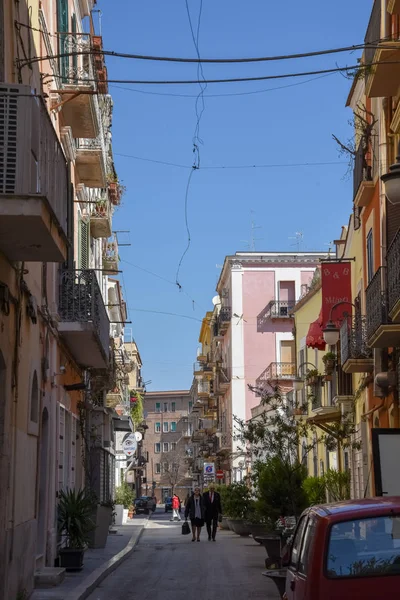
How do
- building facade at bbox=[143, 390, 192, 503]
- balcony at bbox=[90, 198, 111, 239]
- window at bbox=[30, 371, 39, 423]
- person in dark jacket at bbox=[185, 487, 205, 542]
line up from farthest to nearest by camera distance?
building facade at bbox=[143, 390, 192, 503] < person in dark jacket at bbox=[185, 487, 205, 542] < balcony at bbox=[90, 198, 111, 239] < window at bbox=[30, 371, 39, 423]

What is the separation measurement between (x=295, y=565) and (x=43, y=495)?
383 inches

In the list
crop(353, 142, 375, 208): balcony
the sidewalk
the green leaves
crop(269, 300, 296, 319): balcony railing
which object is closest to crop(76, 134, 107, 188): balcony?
crop(353, 142, 375, 208): balcony

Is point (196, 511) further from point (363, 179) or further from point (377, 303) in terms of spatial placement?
point (377, 303)

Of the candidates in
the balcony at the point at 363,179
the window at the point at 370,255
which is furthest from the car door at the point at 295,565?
the window at the point at 370,255

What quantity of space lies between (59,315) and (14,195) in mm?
9297

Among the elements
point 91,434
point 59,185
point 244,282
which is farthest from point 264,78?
point 244,282

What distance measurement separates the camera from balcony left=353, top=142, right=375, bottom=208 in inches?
859

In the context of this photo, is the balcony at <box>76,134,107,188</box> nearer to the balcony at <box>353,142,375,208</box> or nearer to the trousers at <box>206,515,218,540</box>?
the balcony at <box>353,142,375,208</box>

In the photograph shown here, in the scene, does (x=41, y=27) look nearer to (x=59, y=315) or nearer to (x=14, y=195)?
(x=59, y=315)

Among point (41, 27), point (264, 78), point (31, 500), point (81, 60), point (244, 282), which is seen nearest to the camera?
point (264, 78)

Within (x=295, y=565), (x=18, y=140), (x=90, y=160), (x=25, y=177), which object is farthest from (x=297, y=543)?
(x=90, y=160)

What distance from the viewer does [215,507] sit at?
32125 millimetres

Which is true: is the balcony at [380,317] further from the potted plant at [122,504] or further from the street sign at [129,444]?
the street sign at [129,444]

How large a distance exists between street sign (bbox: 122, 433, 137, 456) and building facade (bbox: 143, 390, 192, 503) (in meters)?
80.7
